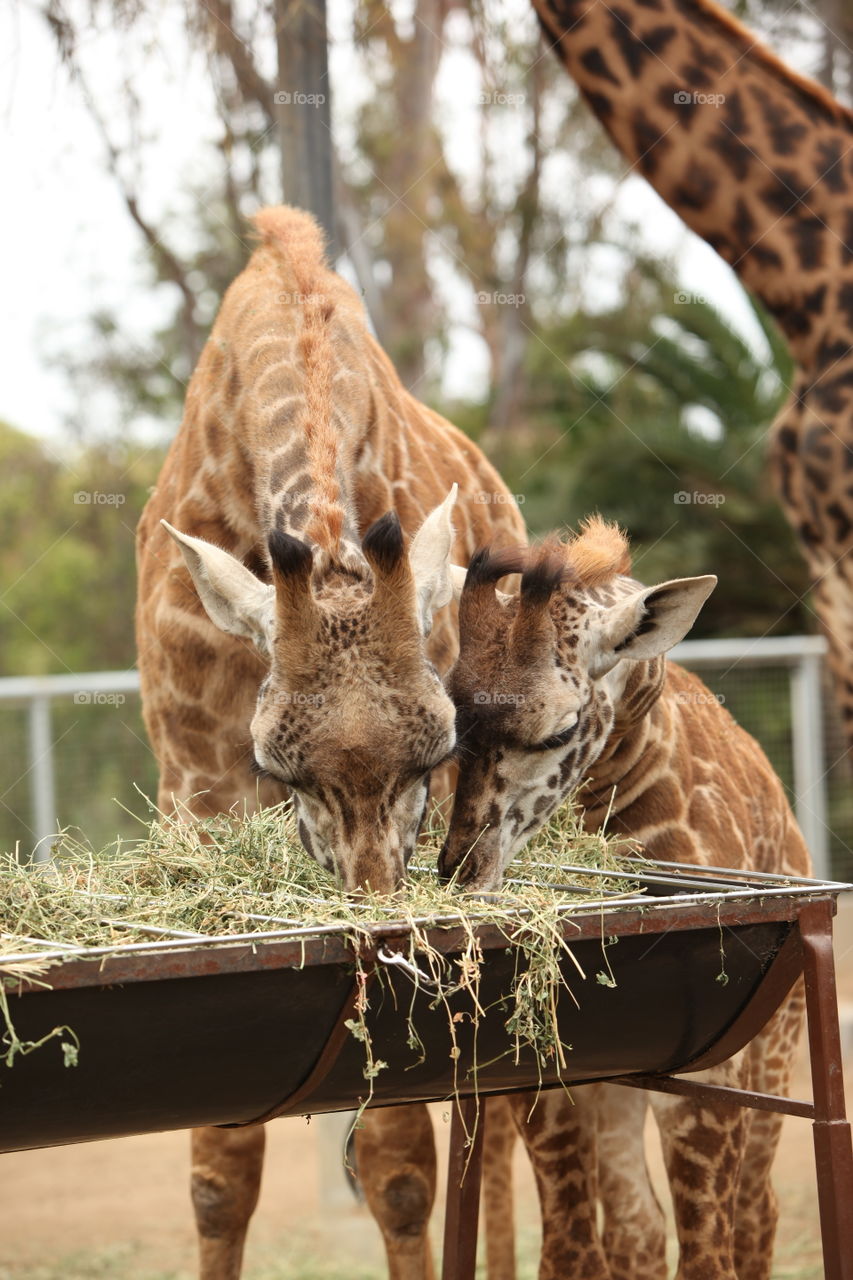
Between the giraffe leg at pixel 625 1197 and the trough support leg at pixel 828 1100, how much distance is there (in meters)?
1.66

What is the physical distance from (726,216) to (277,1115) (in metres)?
3.19

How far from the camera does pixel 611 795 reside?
15.4ft

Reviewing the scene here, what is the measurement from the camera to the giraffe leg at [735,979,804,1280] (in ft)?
18.3

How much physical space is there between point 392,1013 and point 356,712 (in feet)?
2.64

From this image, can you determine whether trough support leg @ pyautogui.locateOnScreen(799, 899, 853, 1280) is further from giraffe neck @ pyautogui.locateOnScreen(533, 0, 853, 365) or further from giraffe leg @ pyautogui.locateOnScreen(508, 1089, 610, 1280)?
giraffe neck @ pyautogui.locateOnScreen(533, 0, 853, 365)

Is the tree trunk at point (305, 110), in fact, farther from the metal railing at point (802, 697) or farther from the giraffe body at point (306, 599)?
the metal railing at point (802, 697)

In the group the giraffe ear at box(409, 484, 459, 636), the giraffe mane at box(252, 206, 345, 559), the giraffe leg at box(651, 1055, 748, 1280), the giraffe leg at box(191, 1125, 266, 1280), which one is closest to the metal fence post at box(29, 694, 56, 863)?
the giraffe leg at box(191, 1125, 266, 1280)

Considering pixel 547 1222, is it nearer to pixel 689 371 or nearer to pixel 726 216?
pixel 726 216

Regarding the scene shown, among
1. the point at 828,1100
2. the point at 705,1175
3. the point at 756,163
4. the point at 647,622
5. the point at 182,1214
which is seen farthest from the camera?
the point at 182,1214

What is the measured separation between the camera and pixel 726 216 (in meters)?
5.09

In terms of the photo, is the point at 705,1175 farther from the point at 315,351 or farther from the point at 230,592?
the point at 315,351

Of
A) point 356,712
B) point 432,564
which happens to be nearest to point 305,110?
point 432,564

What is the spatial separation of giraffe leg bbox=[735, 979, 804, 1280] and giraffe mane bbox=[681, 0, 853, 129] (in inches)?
119

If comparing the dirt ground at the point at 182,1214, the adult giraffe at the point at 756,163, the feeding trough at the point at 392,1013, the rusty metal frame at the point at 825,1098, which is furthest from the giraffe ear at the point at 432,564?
the dirt ground at the point at 182,1214
